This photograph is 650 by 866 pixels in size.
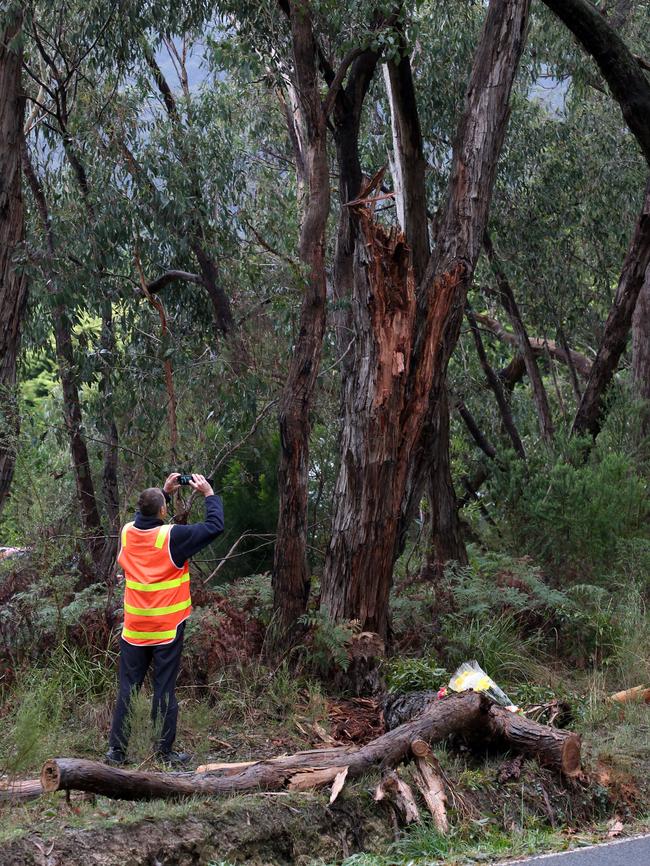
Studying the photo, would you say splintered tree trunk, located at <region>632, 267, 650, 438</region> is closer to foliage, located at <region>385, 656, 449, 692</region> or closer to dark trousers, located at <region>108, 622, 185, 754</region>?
foliage, located at <region>385, 656, 449, 692</region>

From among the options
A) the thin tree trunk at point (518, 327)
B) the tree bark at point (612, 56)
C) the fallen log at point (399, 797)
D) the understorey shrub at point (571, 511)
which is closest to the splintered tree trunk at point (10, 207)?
the understorey shrub at point (571, 511)

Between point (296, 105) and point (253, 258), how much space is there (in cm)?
261

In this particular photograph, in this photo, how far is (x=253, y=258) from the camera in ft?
47.6

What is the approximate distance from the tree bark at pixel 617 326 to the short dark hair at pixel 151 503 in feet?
24.8

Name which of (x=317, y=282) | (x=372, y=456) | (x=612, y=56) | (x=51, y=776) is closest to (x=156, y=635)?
(x=51, y=776)

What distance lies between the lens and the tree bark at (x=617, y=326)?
12773mm

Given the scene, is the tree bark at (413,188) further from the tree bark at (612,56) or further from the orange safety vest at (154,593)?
the orange safety vest at (154,593)

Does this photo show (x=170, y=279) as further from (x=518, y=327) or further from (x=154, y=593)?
(x=154, y=593)

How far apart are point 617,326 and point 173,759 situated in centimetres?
862

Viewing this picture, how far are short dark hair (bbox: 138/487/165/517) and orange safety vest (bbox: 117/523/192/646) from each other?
0.35 ft

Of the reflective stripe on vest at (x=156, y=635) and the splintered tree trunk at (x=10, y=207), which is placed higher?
the splintered tree trunk at (x=10, y=207)

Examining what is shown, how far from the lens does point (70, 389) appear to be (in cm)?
1200

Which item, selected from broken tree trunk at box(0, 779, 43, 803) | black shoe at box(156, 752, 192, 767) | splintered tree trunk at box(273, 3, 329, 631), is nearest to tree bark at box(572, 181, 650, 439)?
splintered tree trunk at box(273, 3, 329, 631)

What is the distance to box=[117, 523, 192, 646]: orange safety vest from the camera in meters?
6.42
